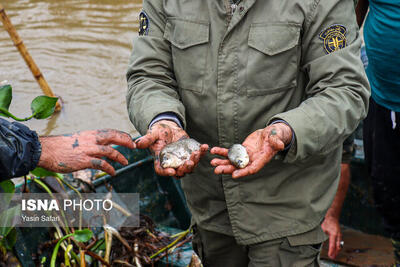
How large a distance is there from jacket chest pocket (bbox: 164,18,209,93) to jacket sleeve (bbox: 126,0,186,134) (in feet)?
0.23

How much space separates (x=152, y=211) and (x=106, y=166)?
145 cm

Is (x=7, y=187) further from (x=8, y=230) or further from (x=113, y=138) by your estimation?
(x=113, y=138)

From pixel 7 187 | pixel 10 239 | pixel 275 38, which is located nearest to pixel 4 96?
pixel 7 187

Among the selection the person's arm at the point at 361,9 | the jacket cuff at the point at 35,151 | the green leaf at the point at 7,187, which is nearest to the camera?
the jacket cuff at the point at 35,151

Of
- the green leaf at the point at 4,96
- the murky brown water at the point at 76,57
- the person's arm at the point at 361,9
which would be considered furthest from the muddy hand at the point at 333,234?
the murky brown water at the point at 76,57

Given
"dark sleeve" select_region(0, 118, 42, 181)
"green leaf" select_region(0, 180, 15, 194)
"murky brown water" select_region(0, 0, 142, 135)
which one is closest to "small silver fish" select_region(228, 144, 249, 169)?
"dark sleeve" select_region(0, 118, 42, 181)

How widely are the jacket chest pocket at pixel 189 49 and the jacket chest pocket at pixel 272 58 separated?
0.69 feet

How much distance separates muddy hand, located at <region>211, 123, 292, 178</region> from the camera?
1828 millimetres

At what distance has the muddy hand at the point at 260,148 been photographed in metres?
1.83

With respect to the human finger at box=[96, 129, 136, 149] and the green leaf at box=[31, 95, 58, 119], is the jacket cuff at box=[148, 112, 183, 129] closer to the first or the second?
the human finger at box=[96, 129, 136, 149]

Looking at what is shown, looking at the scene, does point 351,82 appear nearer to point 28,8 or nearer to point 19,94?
point 19,94

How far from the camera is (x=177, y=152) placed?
6.43 feet

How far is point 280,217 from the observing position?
2137 mm

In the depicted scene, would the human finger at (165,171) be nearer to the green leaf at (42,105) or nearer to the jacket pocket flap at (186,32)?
the jacket pocket flap at (186,32)
